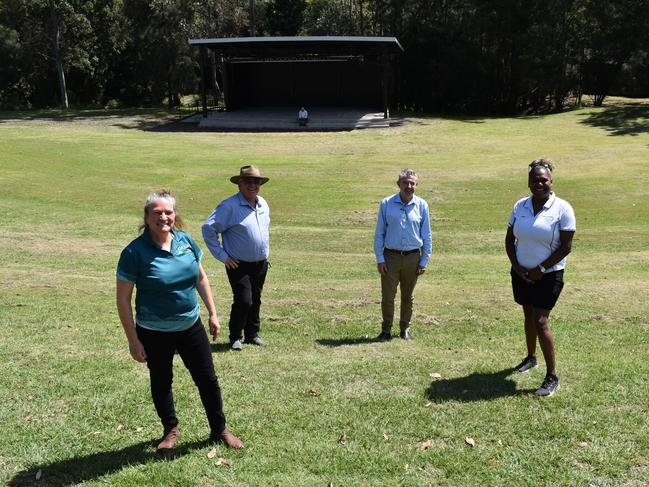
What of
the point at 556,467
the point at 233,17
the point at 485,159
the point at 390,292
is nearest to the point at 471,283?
the point at 390,292

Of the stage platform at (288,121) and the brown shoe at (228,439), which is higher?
the stage platform at (288,121)

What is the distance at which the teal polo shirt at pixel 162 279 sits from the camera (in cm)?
422

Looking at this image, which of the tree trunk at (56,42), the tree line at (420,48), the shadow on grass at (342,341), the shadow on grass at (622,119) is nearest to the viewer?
the shadow on grass at (342,341)

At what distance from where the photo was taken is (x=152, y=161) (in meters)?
28.6

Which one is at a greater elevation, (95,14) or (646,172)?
(95,14)

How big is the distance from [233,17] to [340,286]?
52.5m

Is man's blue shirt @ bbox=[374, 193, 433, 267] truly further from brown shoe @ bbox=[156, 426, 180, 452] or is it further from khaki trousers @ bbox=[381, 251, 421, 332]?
brown shoe @ bbox=[156, 426, 180, 452]

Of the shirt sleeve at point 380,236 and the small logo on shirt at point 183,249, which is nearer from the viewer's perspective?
the small logo on shirt at point 183,249

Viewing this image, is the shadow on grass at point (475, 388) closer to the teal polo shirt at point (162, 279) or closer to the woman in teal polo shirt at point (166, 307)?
the woman in teal polo shirt at point (166, 307)

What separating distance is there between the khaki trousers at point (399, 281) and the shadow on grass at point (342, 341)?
0.80ft

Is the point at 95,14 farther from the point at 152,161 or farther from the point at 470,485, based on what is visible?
the point at 470,485

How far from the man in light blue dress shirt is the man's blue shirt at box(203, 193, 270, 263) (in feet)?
4.35

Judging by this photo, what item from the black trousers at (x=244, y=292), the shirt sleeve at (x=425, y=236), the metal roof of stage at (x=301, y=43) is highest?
the metal roof of stage at (x=301, y=43)

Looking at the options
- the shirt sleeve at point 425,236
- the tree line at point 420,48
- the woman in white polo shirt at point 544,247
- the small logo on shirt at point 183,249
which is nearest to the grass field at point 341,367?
the woman in white polo shirt at point 544,247
